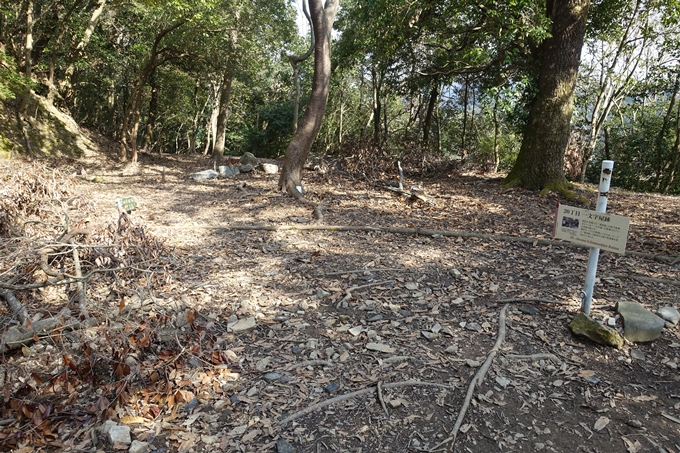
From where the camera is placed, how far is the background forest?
902 centimetres

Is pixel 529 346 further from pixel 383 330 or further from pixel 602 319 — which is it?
pixel 383 330

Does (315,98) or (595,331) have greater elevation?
(315,98)

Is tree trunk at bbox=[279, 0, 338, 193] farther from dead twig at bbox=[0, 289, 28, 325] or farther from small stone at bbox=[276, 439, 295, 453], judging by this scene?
small stone at bbox=[276, 439, 295, 453]

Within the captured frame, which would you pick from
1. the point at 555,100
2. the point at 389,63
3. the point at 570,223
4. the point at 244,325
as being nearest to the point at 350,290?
the point at 244,325

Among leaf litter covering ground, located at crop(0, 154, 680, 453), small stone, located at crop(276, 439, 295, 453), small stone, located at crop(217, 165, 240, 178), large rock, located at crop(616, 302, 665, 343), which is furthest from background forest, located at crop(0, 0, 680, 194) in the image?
small stone, located at crop(276, 439, 295, 453)

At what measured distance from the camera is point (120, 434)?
2.23 m

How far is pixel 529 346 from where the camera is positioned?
3.15 metres

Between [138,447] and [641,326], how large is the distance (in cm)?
366

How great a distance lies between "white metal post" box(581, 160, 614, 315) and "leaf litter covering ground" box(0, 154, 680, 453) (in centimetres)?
24

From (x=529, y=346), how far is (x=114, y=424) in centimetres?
295

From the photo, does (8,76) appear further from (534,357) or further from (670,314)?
(670,314)

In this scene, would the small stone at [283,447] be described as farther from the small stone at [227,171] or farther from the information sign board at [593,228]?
the small stone at [227,171]

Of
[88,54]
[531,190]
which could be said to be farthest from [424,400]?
[88,54]

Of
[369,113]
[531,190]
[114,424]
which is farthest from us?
[369,113]
